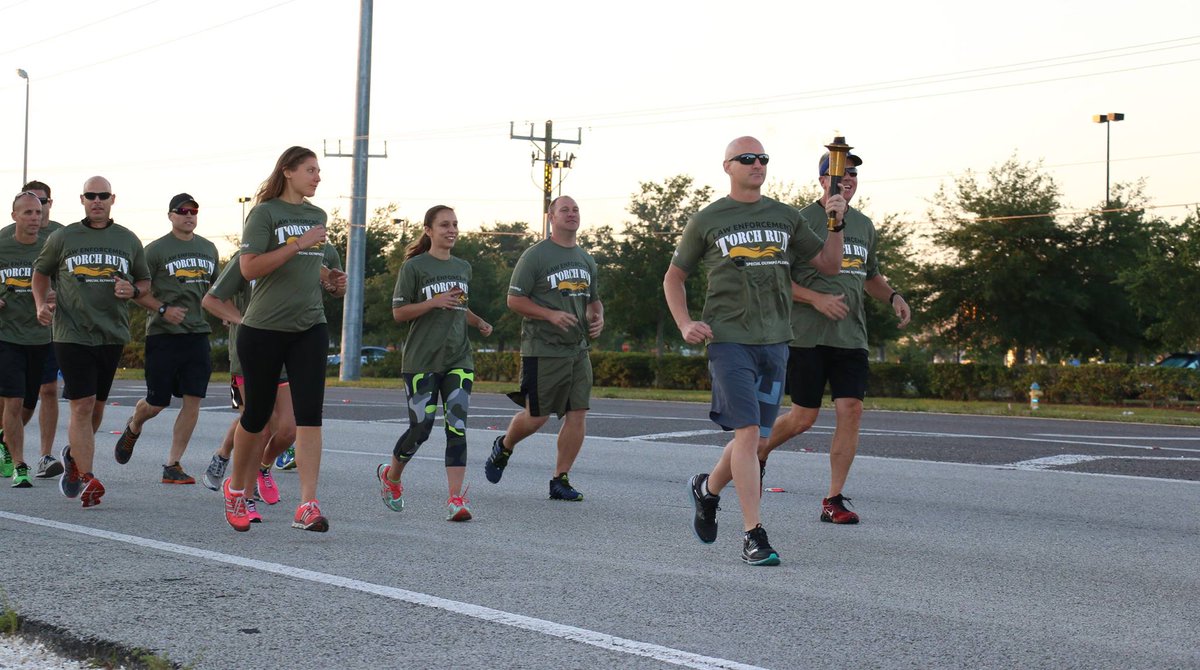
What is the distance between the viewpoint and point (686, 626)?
15.8 ft

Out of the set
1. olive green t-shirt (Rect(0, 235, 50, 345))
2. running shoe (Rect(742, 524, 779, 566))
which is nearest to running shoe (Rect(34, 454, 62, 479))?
olive green t-shirt (Rect(0, 235, 50, 345))

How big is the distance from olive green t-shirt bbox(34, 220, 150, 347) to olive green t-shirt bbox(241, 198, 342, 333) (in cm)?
186

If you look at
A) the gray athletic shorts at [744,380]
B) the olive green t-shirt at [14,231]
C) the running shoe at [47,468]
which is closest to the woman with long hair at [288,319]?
the gray athletic shorts at [744,380]

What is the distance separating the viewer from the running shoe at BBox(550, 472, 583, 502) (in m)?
9.05

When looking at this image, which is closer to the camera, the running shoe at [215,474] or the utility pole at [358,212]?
the running shoe at [215,474]

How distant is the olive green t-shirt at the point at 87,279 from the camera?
846 centimetres

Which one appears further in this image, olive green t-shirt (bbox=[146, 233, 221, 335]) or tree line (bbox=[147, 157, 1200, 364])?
tree line (bbox=[147, 157, 1200, 364])

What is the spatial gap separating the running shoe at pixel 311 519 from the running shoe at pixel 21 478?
10.5 feet

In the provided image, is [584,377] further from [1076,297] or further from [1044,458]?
[1076,297]

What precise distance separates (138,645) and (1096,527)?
18.5 feet

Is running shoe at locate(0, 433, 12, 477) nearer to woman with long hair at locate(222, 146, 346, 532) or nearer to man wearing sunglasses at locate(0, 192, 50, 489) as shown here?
man wearing sunglasses at locate(0, 192, 50, 489)

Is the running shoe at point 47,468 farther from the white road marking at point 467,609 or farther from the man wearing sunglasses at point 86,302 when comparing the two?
the white road marking at point 467,609

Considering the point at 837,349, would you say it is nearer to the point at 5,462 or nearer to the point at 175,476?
the point at 175,476

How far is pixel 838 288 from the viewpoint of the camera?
25.9 ft
